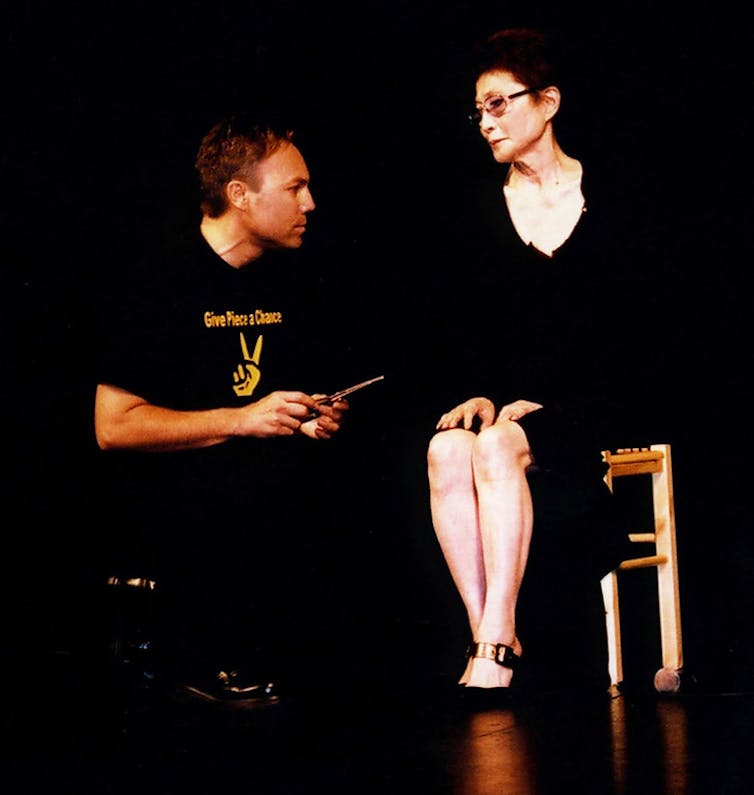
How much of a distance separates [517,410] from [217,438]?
0.72 meters

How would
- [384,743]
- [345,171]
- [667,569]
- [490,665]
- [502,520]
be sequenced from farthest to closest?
[345,171] → [667,569] → [502,520] → [490,665] → [384,743]

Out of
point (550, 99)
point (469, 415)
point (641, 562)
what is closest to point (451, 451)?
point (469, 415)

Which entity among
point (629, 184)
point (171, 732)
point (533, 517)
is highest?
point (629, 184)

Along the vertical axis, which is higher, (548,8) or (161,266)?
(548,8)

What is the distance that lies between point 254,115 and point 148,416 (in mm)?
875

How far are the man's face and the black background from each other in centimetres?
9

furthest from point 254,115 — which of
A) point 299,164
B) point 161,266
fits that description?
point 161,266

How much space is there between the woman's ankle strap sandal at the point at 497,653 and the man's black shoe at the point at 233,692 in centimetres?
48

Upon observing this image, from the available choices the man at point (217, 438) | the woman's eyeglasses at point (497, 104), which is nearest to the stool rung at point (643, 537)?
the man at point (217, 438)

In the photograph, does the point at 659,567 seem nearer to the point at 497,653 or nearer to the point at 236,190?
the point at 497,653

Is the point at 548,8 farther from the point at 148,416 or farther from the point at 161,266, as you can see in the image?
the point at 148,416

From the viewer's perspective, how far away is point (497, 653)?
2998mm

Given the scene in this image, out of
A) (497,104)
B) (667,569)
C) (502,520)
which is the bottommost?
(667,569)

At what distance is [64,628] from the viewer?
12.0ft
